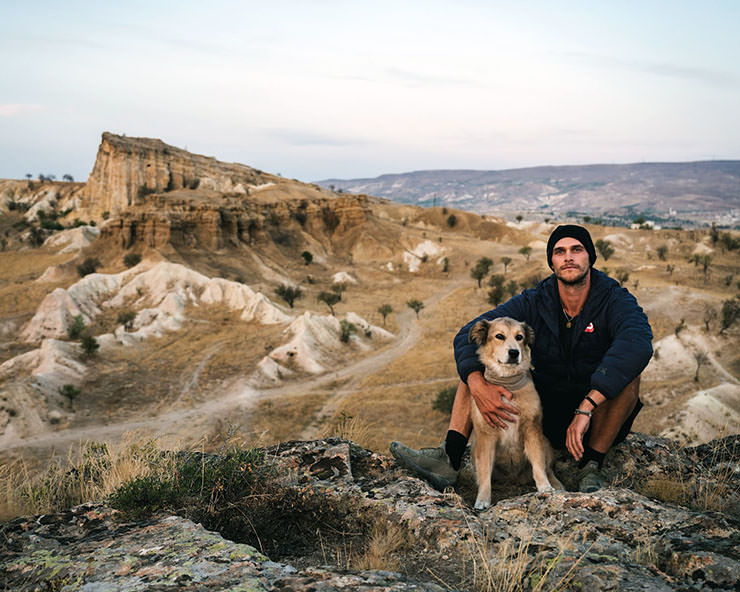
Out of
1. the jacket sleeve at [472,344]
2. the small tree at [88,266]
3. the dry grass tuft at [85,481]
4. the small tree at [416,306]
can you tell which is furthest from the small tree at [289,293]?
the jacket sleeve at [472,344]

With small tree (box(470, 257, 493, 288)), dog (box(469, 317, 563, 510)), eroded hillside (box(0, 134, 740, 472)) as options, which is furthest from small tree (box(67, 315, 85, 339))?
small tree (box(470, 257, 493, 288))

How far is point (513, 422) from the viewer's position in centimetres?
498

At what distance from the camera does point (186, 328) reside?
37344mm

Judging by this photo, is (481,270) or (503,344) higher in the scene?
(503,344)

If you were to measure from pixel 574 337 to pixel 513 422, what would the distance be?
49.2 inches

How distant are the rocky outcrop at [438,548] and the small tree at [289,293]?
43.5 metres

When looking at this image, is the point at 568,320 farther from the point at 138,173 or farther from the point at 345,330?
the point at 138,173

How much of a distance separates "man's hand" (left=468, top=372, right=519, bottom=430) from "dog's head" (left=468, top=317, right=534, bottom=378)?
193 mm

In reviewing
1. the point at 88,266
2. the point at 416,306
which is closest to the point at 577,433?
the point at 416,306

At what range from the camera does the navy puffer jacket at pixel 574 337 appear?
498cm

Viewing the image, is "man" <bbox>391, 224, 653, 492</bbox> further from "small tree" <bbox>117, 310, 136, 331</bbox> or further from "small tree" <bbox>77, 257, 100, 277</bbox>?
"small tree" <bbox>77, 257, 100, 277</bbox>

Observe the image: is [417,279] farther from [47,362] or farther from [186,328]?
[47,362]

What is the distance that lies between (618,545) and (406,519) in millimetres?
1666

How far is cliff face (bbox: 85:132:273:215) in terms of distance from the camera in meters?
82.5
